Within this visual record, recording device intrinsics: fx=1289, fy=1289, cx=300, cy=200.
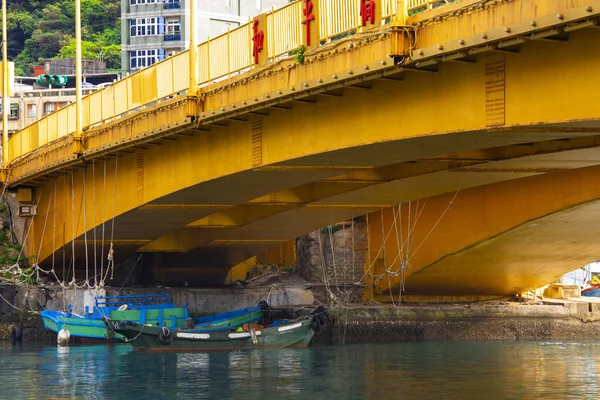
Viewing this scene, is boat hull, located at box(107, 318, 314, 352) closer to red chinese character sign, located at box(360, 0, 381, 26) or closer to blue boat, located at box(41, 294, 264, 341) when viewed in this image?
blue boat, located at box(41, 294, 264, 341)

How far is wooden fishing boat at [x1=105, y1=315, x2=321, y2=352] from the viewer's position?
1629 inches

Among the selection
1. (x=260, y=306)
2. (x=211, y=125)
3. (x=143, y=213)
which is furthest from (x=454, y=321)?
(x=211, y=125)

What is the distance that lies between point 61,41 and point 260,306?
302 ft

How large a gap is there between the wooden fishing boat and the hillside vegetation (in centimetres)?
9115

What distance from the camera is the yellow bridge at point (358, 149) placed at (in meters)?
20.6

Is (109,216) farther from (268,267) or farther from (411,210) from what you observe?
(268,267)

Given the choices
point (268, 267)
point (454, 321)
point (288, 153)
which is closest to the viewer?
point (288, 153)

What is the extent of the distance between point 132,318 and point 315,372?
11161 mm

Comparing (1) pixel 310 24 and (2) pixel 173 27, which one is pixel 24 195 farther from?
(2) pixel 173 27

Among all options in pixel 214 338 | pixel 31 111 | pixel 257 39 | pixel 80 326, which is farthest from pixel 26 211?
pixel 31 111

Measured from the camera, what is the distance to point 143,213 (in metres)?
37.8

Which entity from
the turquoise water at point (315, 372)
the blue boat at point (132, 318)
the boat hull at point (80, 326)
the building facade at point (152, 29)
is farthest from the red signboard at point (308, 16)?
the building facade at point (152, 29)

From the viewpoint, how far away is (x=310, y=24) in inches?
1076

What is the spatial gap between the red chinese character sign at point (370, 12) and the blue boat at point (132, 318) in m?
20.1
